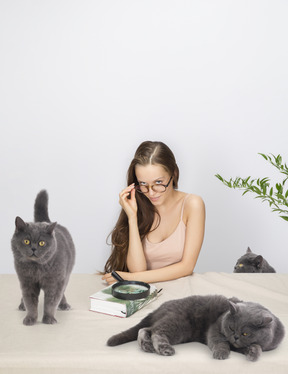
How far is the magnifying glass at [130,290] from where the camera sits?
1.37 metres

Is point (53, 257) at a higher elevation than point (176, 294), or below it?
higher

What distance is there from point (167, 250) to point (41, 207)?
1029mm

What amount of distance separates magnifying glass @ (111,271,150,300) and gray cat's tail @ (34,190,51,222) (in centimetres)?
33

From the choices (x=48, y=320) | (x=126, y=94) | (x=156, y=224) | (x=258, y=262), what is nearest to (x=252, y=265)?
(x=258, y=262)

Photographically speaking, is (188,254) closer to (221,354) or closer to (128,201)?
(128,201)

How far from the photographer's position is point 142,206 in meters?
2.23

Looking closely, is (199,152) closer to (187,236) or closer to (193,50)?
(193,50)

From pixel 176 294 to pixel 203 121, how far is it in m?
1.71

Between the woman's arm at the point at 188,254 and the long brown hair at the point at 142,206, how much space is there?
132 millimetres

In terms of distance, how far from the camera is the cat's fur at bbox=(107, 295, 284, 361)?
1.12 metres

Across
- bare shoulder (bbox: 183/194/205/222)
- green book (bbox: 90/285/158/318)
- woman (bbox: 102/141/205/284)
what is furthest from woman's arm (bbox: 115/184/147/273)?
green book (bbox: 90/285/158/318)

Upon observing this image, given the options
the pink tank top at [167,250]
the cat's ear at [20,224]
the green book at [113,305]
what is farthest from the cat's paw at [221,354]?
the pink tank top at [167,250]

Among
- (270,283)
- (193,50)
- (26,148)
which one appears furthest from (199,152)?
(270,283)

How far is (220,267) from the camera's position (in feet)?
10.6
